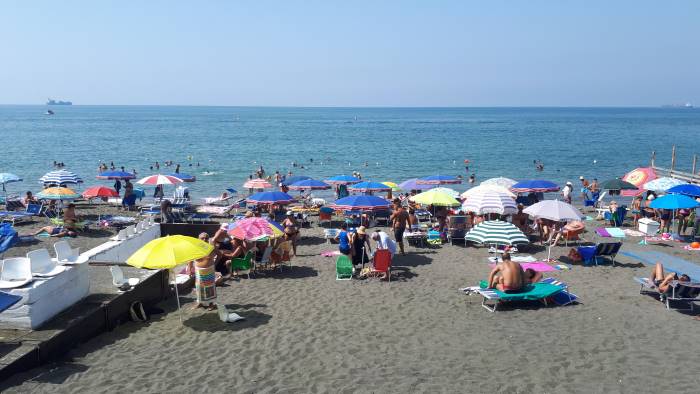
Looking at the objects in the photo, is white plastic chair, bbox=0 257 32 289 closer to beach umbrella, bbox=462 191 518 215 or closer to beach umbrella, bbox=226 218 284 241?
beach umbrella, bbox=226 218 284 241

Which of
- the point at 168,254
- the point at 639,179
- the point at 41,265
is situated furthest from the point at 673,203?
the point at 41,265

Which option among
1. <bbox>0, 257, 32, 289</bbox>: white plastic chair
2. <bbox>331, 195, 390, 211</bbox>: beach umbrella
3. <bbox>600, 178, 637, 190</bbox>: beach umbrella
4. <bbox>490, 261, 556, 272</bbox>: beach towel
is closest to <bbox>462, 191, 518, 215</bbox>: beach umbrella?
<bbox>490, 261, 556, 272</bbox>: beach towel

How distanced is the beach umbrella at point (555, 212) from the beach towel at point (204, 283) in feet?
25.6

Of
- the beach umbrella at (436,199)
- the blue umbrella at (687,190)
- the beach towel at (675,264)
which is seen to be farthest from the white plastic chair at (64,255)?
the blue umbrella at (687,190)

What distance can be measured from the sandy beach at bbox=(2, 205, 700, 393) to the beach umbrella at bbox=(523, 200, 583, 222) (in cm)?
203

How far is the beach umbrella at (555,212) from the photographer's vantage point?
40.2 feet

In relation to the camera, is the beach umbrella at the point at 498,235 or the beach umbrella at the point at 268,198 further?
the beach umbrella at the point at 268,198

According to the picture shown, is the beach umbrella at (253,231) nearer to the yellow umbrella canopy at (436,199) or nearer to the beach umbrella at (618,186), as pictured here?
the yellow umbrella canopy at (436,199)

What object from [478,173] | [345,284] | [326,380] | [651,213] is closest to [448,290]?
[345,284]

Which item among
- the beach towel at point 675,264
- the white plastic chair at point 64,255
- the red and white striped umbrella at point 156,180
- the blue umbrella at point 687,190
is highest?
the white plastic chair at point 64,255

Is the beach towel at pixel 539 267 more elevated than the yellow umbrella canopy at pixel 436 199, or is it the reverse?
the yellow umbrella canopy at pixel 436 199

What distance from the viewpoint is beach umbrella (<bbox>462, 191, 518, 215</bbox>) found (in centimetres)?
1358

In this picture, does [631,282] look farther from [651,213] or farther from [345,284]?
[651,213]

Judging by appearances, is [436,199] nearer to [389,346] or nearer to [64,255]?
[389,346]
